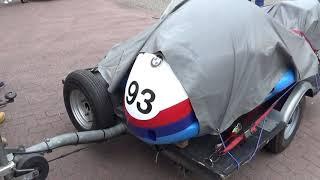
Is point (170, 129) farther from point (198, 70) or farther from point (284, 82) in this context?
point (284, 82)

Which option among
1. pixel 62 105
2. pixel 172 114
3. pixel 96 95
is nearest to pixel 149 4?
pixel 62 105

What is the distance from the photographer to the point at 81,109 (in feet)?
12.0

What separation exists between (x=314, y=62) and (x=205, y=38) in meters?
1.39

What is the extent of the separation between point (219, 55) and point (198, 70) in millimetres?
221

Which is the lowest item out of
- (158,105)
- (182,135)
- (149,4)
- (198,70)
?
(149,4)

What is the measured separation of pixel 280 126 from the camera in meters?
3.23

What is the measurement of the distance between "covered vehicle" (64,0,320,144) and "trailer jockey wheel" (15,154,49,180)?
28.2 inches

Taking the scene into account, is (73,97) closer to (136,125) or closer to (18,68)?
(136,125)

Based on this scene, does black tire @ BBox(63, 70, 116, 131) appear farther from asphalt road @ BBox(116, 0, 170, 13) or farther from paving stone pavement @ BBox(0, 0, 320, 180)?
asphalt road @ BBox(116, 0, 170, 13)

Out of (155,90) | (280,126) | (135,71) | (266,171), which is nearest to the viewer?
(155,90)

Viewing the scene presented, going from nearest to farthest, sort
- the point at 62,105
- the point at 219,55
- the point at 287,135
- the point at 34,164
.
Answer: the point at 34,164
the point at 219,55
the point at 287,135
the point at 62,105

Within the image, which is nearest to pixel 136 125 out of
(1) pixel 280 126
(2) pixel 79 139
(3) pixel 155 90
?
(3) pixel 155 90

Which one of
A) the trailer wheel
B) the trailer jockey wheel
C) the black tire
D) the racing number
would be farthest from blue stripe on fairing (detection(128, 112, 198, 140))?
the trailer wheel

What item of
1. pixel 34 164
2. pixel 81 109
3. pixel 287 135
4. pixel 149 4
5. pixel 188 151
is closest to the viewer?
pixel 34 164
